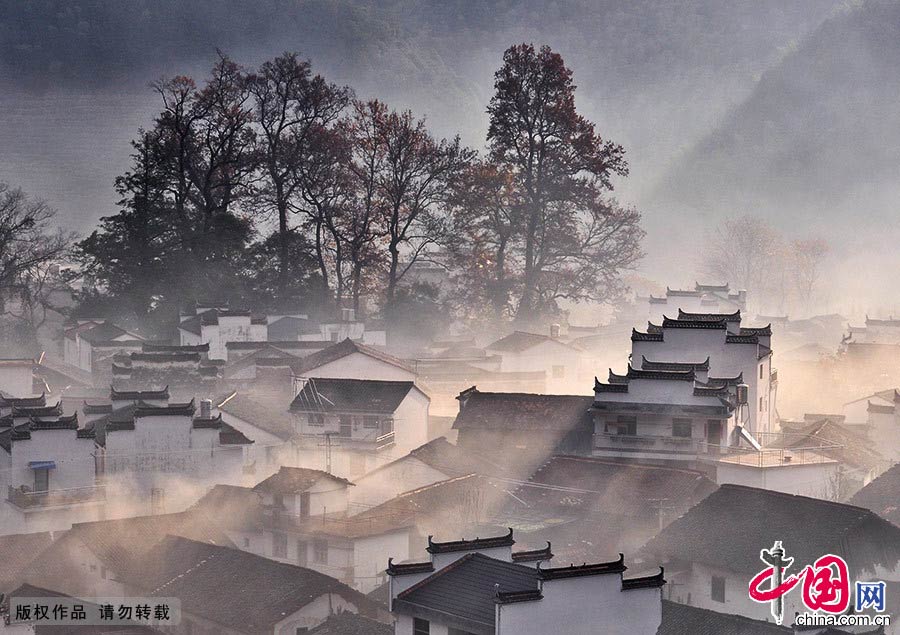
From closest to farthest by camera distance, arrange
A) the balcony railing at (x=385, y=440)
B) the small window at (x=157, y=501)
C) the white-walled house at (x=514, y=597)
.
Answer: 1. the white-walled house at (x=514, y=597)
2. the small window at (x=157, y=501)
3. the balcony railing at (x=385, y=440)

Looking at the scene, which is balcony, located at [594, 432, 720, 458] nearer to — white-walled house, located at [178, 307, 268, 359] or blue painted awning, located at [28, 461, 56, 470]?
blue painted awning, located at [28, 461, 56, 470]

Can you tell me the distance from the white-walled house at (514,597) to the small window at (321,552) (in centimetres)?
1322

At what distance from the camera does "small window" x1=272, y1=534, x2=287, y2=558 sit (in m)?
39.6

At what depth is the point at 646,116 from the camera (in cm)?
16250

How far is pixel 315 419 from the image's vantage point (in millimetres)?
49812

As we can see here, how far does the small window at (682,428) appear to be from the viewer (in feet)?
147

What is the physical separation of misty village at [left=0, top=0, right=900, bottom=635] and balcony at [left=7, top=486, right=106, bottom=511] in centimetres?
9

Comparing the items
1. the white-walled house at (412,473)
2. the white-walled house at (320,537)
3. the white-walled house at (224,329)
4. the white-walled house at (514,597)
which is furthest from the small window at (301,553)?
the white-walled house at (224,329)

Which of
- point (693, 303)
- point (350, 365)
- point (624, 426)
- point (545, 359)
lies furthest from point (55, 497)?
point (693, 303)

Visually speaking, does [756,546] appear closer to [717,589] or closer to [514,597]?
Answer: [717,589]

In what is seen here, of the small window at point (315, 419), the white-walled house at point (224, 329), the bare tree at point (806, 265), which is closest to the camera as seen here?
the small window at point (315, 419)

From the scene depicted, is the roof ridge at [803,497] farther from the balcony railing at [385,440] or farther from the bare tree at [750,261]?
the bare tree at [750,261]

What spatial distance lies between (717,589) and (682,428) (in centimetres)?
1077

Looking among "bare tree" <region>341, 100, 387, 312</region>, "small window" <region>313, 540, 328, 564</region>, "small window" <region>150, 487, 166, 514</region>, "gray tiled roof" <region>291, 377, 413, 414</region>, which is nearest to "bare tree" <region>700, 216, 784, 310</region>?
"bare tree" <region>341, 100, 387, 312</region>
